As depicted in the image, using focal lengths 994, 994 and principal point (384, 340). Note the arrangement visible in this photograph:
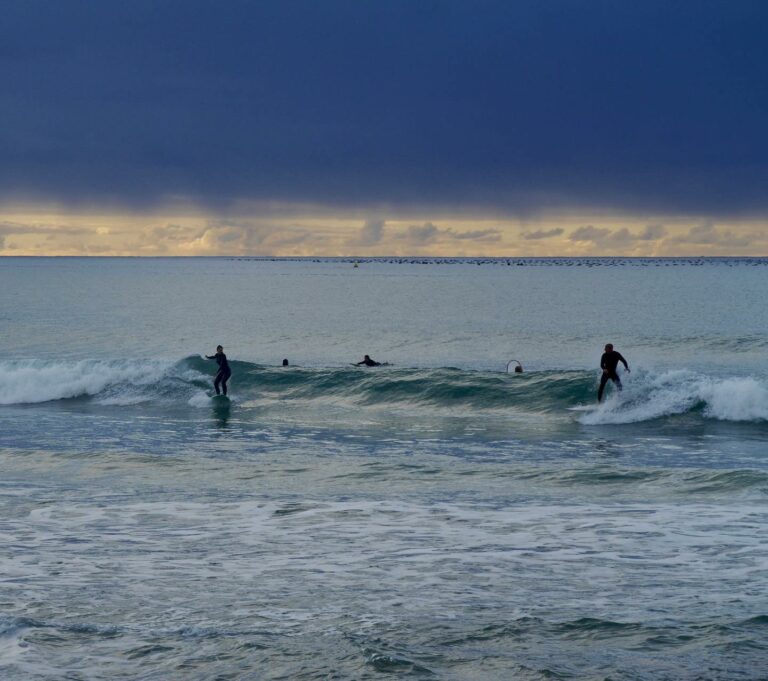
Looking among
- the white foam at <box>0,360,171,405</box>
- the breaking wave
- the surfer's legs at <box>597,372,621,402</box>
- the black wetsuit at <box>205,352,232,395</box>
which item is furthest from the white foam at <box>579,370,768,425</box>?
the white foam at <box>0,360,171,405</box>

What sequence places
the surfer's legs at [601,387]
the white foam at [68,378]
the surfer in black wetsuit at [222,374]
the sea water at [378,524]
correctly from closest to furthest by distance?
the sea water at [378,524] → the surfer's legs at [601,387] → the surfer in black wetsuit at [222,374] → the white foam at [68,378]

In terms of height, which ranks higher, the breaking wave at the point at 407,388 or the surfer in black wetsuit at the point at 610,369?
the surfer in black wetsuit at the point at 610,369

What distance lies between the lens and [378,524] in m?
16.7

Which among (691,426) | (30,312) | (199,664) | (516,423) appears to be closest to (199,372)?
(516,423)

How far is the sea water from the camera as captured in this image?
10734mm

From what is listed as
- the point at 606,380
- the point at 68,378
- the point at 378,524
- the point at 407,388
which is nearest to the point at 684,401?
the point at 606,380

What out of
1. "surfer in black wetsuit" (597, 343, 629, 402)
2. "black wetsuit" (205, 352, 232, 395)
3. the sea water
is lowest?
the sea water

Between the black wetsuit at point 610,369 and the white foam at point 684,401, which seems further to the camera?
the black wetsuit at point 610,369

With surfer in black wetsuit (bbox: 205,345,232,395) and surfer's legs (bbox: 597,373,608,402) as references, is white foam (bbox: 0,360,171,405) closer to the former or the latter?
surfer in black wetsuit (bbox: 205,345,232,395)

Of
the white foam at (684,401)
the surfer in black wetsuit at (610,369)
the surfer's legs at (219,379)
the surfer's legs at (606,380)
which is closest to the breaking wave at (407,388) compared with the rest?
the white foam at (684,401)

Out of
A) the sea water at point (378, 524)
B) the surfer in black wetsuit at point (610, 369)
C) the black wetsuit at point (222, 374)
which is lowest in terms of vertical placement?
the sea water at point (378, 524)

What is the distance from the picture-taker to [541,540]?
50.5 feet

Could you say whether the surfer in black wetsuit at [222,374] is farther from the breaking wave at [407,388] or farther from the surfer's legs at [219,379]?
the breaking wave at [407,388]

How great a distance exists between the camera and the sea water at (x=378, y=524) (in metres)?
10.7
